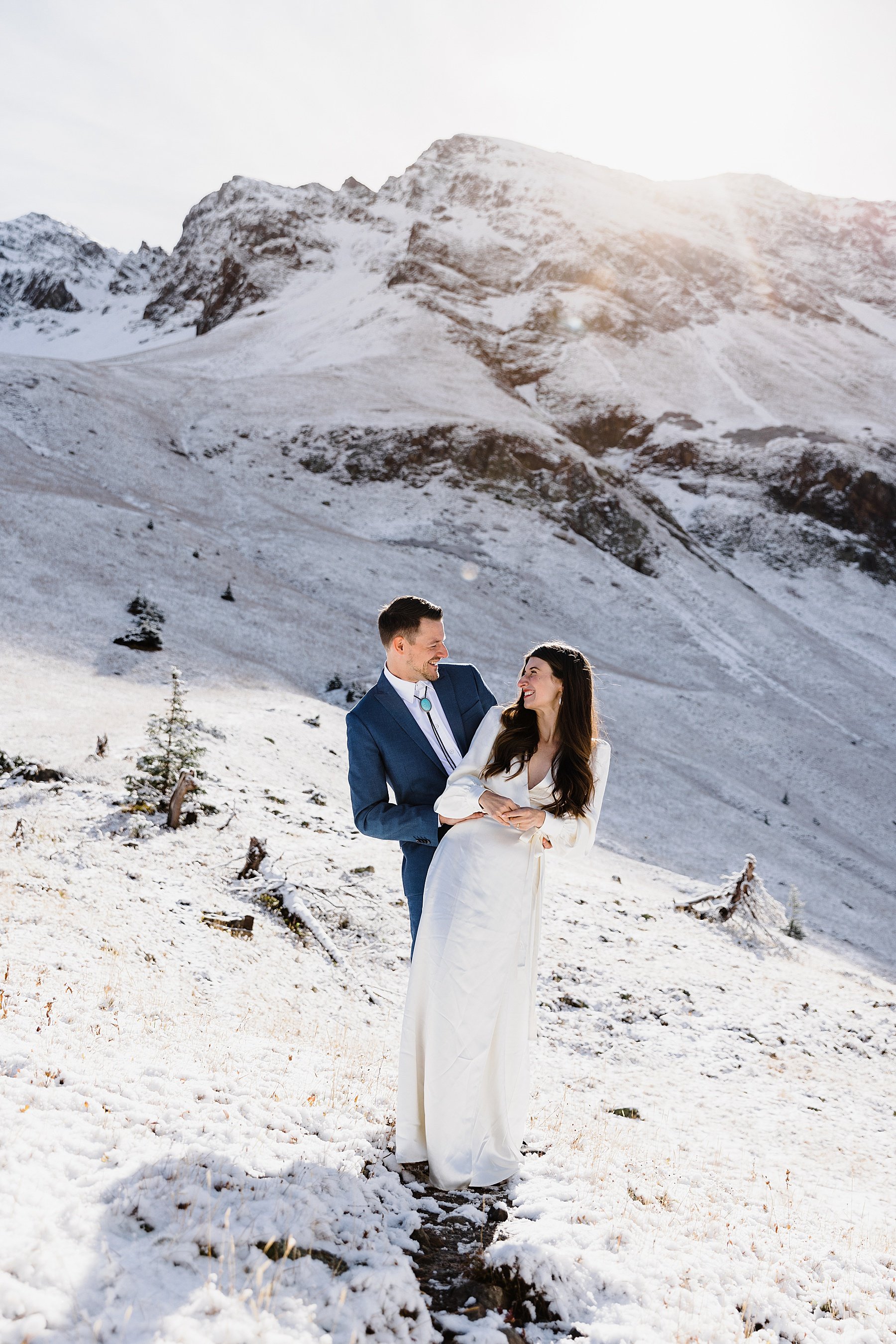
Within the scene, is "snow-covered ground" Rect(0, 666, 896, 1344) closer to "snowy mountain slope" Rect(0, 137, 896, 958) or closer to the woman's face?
the woman's face

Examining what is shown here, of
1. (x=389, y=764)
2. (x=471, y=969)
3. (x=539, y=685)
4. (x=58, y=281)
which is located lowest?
(x=471, y=969)

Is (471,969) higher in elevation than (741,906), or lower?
higher

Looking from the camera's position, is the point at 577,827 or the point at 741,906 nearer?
the point at 577,827

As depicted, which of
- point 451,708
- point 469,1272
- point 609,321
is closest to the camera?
point 469,1272

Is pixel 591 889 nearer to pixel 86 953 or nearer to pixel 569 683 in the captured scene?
pixel 86 953

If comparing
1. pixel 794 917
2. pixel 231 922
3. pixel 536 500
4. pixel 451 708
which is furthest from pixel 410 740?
pixel 536 500

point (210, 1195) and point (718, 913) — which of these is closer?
point (210, 1195)

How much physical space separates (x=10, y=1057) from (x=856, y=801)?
120 ft

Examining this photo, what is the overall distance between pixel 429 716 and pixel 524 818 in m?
0.97

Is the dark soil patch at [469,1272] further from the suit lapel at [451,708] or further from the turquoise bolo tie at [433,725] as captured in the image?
the suit lapel at [451,708]

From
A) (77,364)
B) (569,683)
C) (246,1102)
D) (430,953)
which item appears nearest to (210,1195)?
(246,1102)

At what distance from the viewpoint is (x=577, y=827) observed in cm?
424

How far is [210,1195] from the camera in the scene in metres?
3.66

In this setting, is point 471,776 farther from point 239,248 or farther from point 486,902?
point 239,248
